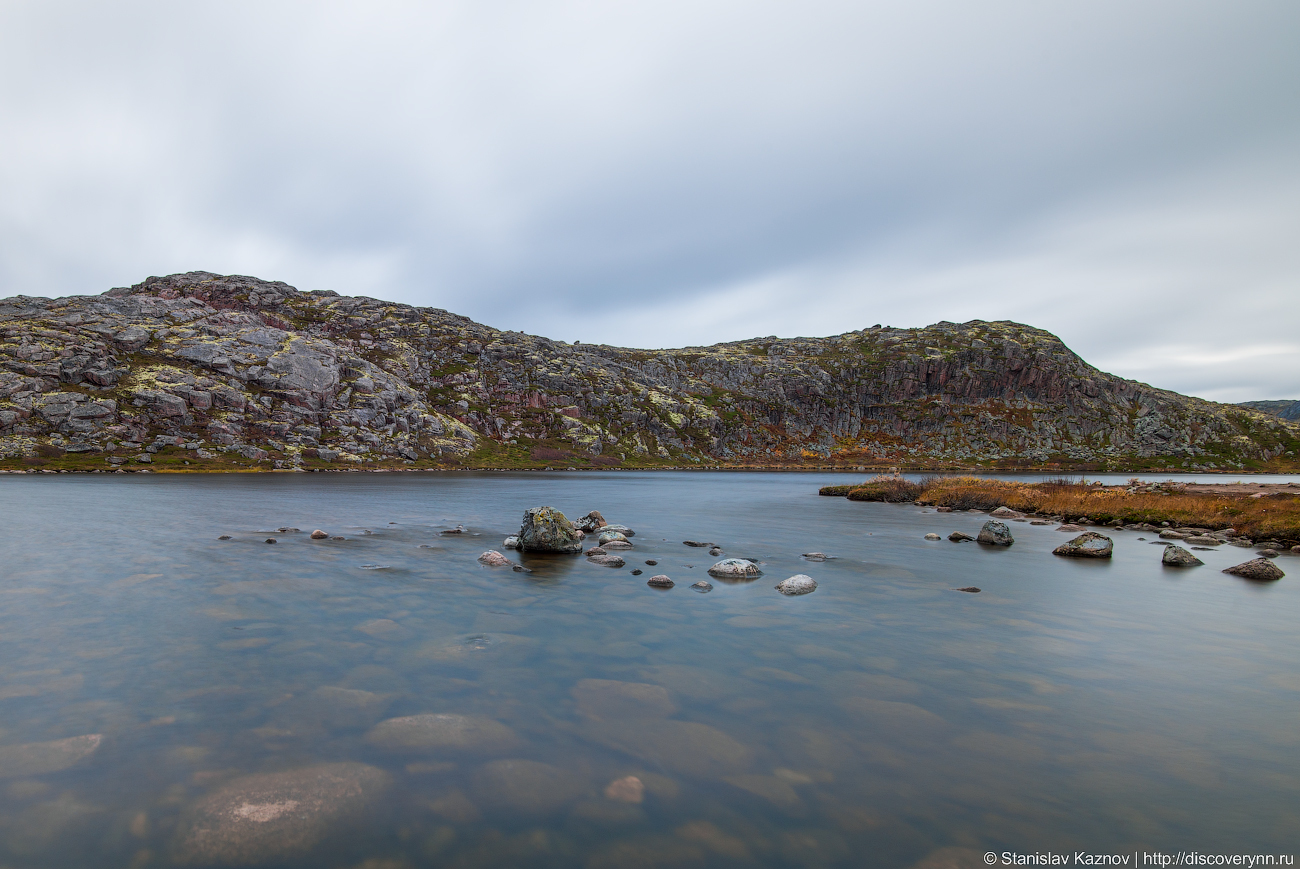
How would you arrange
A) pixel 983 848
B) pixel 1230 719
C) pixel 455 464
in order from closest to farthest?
pixel 983 848
pixel 1230 719
pixel 455 464

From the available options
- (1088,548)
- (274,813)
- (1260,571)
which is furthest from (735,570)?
(1260,571)

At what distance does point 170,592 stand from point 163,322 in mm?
213234

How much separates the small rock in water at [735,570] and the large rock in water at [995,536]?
18938mm

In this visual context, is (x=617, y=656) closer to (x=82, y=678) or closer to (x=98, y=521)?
(x=82, y=678)

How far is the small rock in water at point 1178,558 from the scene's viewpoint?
90.1 feet

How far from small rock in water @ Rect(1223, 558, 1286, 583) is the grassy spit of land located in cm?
1245

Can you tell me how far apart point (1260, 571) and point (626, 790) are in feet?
105

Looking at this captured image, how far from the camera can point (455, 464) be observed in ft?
573

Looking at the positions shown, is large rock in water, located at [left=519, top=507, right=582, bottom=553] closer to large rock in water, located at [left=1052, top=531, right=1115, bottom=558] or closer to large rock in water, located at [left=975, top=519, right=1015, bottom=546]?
large rock in water, located at [left=975, top=519, right=1015, bottom=546]

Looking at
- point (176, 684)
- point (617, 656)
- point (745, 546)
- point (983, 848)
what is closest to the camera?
A: point (983, 848)

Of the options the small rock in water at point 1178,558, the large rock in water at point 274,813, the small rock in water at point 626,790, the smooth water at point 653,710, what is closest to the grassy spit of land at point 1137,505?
the small rock in water at point 1178,558

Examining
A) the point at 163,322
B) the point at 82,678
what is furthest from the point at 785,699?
the point at 163,322

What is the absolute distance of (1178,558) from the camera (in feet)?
90.6

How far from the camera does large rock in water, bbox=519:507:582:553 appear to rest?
96.6ft
